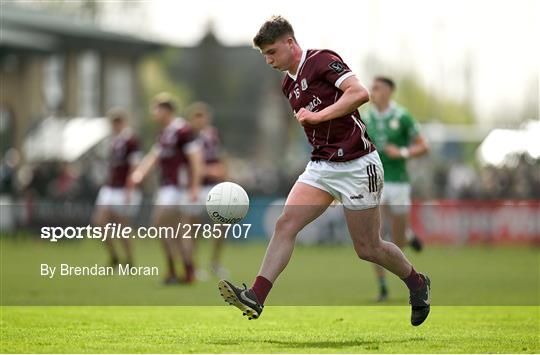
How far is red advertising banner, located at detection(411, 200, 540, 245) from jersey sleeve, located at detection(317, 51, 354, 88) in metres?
21.6

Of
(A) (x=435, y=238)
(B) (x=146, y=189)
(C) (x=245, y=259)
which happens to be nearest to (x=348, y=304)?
(C) (x=245, y=259)

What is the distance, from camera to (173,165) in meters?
19.8

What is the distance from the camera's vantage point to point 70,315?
1300 cm

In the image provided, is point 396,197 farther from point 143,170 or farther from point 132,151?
point 132,151

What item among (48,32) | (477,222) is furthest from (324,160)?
(48,32)

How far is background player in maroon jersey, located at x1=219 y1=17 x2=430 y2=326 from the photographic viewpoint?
10656mm

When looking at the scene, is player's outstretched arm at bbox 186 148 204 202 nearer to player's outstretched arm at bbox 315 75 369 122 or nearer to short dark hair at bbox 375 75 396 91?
short dark hair at bbox 375 75 396 91

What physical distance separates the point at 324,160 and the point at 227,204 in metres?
1.03

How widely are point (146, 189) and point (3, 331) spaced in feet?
102

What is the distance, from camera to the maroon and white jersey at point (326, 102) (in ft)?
35.2

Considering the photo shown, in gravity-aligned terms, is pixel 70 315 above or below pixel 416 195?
above

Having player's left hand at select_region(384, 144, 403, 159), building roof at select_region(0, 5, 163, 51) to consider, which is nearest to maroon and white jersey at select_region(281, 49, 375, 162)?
player's left hand at select_region(384, 144, 403, 159)

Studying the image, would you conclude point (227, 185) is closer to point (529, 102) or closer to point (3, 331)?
point (3, 331)

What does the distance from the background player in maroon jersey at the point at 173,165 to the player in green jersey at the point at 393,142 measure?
3.89 metres
